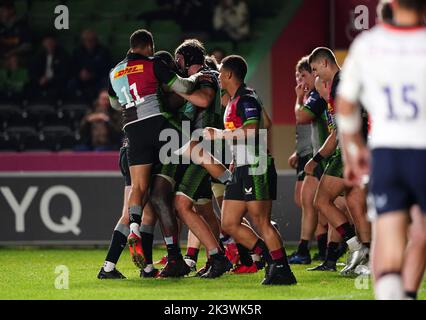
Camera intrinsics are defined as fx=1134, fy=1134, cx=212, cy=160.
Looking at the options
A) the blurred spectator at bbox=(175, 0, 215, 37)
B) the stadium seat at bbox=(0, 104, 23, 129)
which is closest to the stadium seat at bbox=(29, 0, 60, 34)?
the blurred spectator at bbox=(175, 0, 215, 37)

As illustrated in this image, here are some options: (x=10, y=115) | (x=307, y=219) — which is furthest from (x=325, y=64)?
(x=10, y=115)

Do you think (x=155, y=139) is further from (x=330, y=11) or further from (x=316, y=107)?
(x=330, y=11)

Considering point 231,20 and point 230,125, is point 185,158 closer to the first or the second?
point 230,125

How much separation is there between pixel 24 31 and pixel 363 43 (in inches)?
495

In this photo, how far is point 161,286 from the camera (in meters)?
9.11

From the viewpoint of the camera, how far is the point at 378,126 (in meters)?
5.82

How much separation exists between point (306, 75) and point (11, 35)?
754 centimetres

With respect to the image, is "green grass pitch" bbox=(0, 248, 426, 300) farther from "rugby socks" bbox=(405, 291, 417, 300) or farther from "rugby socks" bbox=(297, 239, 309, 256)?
"rugby socks" bbox=(405, 291, 417, 300)

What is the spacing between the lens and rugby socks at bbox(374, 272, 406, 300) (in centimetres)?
576

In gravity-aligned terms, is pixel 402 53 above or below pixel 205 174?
above

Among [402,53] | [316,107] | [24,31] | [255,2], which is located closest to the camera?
[402,53]

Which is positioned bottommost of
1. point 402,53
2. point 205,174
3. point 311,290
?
point 311,290

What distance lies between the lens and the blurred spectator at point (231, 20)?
1809cm
